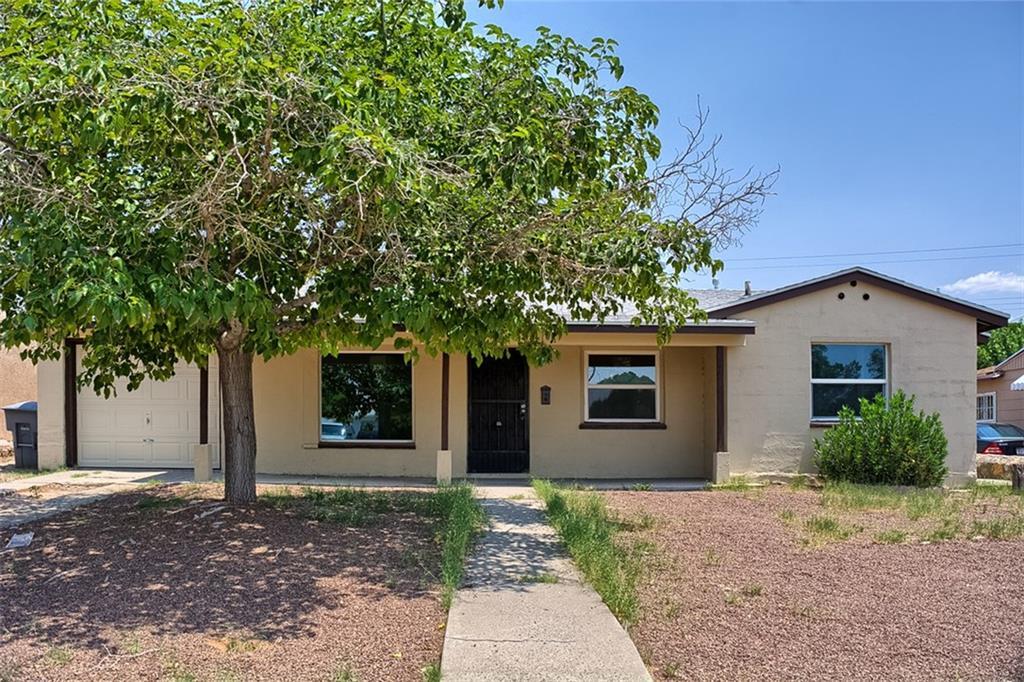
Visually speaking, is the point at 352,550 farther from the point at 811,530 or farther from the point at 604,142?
the point at 811,530

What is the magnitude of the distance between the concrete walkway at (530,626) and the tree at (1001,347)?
38.8m

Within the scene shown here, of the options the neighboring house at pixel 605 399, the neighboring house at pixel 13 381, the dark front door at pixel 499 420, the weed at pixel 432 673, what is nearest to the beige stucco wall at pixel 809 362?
the neighboring house at pixel 605 399

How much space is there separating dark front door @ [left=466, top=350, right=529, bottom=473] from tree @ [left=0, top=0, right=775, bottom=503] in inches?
211

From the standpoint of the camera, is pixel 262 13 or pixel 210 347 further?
pixel 210 347

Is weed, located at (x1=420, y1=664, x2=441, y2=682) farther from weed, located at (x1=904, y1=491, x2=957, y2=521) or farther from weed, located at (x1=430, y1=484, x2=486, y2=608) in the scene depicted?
weed, located at (x1=904, y1=491, x2=957, y2=521)

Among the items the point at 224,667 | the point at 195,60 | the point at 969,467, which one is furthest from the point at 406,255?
the point at 969,467

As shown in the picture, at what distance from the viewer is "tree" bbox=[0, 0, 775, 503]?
555 centimetres

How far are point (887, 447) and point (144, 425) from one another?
1249 centimetres

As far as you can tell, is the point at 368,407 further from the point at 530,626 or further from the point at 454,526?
the point at 530,626

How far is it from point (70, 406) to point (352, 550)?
8.97m

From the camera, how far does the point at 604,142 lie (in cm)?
755

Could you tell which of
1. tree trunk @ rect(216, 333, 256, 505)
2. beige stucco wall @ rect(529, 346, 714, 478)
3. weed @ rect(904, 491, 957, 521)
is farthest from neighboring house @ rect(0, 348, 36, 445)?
weed @ rect(904, 491, 957, 521)

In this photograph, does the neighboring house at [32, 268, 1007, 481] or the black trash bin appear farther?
the black trash bin

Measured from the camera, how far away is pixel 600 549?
7141 millimetres
